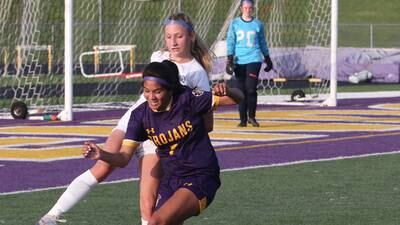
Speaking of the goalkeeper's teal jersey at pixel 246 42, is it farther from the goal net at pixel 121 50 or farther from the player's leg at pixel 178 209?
the player's leg at pixel 178 209

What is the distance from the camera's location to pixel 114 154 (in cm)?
831

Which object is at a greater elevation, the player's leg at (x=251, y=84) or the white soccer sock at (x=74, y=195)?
the white soccer sock at (x=74, y=195)

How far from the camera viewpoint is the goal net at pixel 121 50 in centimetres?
2566

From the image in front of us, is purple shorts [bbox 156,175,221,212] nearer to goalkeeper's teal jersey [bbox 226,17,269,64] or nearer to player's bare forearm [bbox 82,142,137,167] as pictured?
player's bare forearm [bbox 82,142,137,167]

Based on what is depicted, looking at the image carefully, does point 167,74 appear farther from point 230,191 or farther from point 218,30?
point 218,30

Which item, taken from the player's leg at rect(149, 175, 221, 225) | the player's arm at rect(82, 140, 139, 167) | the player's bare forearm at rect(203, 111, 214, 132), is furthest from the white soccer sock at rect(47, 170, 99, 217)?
the player's bare forearm at rect(203, 111, 214, 132)

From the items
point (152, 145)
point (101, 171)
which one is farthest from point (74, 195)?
point (152, 145)

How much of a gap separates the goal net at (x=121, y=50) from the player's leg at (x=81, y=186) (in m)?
12.6

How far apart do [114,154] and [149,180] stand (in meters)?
0.83

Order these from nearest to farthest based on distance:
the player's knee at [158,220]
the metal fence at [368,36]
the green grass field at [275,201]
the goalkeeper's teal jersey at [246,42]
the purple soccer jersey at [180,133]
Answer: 1. the player's knee at [158,220]
2. the purple soccer jersey at [180,133]
3. the green grass field at [275,201]
4. the goalkeeper's teal jersey at [246,42]
5. the metal fence at [368,36]

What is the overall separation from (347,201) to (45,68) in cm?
2099

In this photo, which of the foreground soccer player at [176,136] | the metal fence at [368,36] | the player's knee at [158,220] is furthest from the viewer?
the metal fence at [368,36]

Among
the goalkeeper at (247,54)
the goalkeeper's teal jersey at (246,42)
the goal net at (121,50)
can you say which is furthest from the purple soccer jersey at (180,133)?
the goal net at (121,50)

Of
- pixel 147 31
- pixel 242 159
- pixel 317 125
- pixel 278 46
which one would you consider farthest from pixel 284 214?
pixel 147 31
